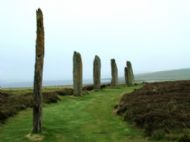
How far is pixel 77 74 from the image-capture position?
46750mm

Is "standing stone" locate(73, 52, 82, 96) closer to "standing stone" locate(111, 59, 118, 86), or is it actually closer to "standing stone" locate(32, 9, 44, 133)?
"standing stone" locate(111, 59, 118, 86)

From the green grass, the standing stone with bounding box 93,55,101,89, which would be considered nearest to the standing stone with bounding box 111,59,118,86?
the standing stone with bounding box 93,55,101,89

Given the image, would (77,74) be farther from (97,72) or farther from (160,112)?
(160,112)

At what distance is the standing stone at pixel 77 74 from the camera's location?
45.2 m

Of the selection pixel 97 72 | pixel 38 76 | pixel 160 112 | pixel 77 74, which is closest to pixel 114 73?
pixel 97 72

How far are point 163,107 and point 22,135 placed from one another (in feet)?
28.1

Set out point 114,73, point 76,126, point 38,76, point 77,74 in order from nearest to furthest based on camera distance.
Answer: point 38,76
point 76,126
point 77,74
point 114,73

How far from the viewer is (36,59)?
83.3 ft

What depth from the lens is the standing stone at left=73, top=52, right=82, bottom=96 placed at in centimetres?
4516

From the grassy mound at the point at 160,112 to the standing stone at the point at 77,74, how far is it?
10123 mm

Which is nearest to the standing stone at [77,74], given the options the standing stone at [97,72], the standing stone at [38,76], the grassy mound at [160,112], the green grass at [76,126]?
the standing stone at [97,72]

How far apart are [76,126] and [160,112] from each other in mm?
4659

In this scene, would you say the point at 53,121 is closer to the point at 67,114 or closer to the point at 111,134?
the point at 67,114

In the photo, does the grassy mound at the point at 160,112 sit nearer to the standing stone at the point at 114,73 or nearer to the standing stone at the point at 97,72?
the standing stone at the point at 97,72
